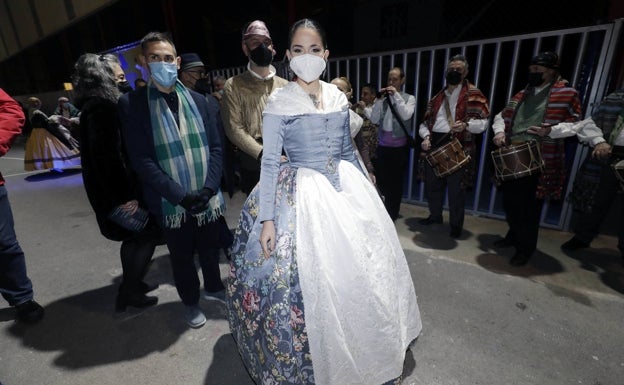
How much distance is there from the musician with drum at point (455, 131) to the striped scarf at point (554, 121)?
1.22 feet

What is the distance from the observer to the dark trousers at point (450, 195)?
12.1ft

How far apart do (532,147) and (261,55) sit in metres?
2.47

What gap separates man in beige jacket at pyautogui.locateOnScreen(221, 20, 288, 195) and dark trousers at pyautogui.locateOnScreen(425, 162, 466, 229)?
7.56ft

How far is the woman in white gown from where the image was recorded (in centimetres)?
153

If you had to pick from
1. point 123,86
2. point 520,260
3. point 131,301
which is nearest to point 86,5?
point 123,86

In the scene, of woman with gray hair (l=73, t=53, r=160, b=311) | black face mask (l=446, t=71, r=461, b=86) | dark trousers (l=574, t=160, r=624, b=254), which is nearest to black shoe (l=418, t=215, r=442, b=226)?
dark trousers (l=574, t=160, r=624, b=254)

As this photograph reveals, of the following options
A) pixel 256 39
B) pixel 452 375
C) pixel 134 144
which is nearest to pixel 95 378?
pixel 134 144

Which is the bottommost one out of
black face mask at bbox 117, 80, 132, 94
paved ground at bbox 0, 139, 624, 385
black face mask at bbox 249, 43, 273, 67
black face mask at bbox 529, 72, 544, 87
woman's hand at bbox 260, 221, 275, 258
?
paved ground at bbox 0, 139, 624, 385

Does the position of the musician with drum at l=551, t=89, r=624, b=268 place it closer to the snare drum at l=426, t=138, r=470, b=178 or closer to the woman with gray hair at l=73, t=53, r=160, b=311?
the snare drum at l=426, t=138, r=470, b=178

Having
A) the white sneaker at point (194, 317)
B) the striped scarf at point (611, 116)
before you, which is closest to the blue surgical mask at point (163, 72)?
the white sneaker at point (194, 317)

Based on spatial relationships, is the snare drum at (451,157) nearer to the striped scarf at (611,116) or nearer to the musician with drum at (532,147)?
the musician with drum at (532,147)

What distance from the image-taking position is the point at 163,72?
2027 mm

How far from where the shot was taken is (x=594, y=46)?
10.9 feet

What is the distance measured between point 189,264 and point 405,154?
115 inches
